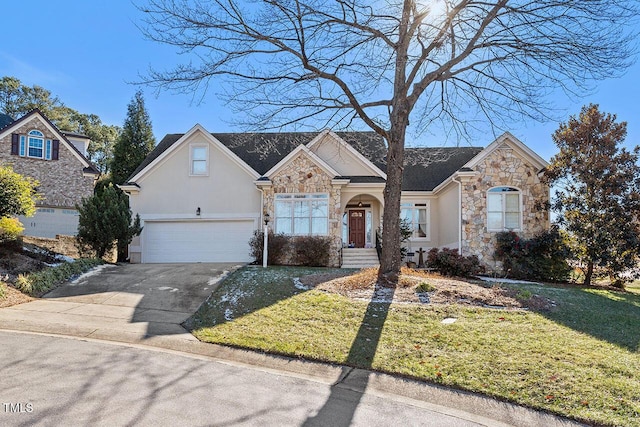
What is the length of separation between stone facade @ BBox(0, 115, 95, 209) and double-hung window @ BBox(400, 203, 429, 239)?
17.6 m

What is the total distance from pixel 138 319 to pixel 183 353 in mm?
2487

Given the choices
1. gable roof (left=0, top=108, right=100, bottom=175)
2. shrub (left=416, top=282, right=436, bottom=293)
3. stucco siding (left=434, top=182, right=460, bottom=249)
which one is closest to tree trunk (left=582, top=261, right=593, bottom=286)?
stucco siding (left=434, top=182, right=460, bottom=249)

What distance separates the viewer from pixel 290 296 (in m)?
9.88

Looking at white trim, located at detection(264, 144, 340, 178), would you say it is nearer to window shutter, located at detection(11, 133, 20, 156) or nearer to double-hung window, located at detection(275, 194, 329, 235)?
double-hung window, located at detection(275, 194, 329, 235)

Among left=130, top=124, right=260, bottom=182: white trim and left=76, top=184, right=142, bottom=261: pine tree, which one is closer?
→ left=76, top=184, right=142, bottom=261: pine tree

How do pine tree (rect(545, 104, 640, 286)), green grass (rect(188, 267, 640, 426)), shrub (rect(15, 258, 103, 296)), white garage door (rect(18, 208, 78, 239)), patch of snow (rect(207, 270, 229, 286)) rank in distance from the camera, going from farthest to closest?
1. white garage door (rect(18, 208, 78, 239))
2. pine tree (rect(545, 104, 640, 286))
3. patch of snow (rect(207, 270, 229, 286))
4. shrub (rect(15, 258, 103, 296))
5. green grass (rect(188, 267, 640, 426))

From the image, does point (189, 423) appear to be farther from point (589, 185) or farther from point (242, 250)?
point (589, 185)

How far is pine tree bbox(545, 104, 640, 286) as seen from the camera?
14297 mm

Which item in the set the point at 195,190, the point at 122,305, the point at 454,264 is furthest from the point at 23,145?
the point at 454,264

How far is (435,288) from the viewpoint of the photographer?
32.4ft

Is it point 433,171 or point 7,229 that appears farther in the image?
point 433,171

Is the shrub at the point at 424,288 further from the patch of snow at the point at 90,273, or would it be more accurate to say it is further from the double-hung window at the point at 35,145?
the double-hung window at the point at 35,145

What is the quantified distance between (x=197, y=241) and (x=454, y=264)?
10.9 m

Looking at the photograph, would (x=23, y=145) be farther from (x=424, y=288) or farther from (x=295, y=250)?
(x=424, y=288)
